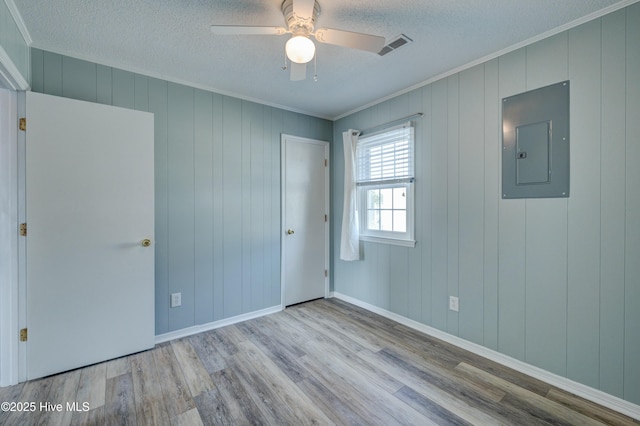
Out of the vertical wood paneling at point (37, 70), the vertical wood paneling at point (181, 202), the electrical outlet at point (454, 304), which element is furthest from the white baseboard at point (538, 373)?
the vertical wood paneling at point (37, 70)

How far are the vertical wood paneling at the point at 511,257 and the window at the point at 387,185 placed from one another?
0.83m

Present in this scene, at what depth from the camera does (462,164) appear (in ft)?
8.18

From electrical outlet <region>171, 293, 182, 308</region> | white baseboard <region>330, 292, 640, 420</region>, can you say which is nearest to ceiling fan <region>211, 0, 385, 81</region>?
electrical outlet <region>171, 293, 182, 308</region>

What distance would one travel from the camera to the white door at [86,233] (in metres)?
2.02

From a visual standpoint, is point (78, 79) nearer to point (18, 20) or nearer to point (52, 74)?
point (52, 74)

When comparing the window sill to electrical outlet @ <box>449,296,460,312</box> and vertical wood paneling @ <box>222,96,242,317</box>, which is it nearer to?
electrical outlet @ <box>449,296,460,312</box>

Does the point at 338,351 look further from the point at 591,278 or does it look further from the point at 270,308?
the point at 591,278

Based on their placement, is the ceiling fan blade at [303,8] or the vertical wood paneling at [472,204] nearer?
the ceiling fan blade at [303,8]

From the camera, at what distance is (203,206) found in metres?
2.86

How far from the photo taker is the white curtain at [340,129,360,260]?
3.42 m

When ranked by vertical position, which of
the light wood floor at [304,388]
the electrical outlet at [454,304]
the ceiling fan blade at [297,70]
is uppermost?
the ceiling fan blade at [297,70]

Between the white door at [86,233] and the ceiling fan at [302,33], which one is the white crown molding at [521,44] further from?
the white door at [86,233]

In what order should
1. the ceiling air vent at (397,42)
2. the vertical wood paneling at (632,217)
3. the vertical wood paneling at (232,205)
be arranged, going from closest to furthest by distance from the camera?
the vertical wood paneling at (632,217) < the ceiling air vent at (397,42) < the vertical wood paneling at (232,205)

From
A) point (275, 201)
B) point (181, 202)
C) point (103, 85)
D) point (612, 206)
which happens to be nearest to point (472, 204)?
point (612, 206)
